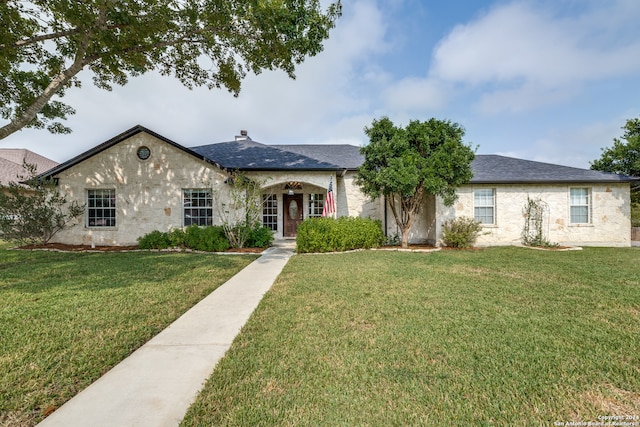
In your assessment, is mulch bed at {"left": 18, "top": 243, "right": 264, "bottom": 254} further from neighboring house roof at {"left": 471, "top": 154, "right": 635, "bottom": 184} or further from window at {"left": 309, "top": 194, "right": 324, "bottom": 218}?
neighboring house roof at {"left": 471, "top": 154, "right": 635, "bottom": 184}

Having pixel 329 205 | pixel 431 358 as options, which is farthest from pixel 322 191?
pixel 431 358

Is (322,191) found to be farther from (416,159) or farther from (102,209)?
(102,209)

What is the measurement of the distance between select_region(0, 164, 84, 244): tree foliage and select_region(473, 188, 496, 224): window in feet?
57.5

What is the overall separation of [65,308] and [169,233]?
7563 mm

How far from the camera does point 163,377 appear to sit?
2496mm

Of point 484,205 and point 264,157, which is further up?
point 264,157

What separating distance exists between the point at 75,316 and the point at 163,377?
8.23 feet

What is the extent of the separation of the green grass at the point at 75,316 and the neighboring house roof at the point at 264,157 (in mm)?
5526

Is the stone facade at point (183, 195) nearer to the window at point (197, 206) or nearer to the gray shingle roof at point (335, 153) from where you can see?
the window at point (197, 206)

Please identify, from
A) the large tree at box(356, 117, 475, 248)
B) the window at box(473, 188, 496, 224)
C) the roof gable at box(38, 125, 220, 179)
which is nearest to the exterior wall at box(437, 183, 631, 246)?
the window at box(473, 188, 496, 224)

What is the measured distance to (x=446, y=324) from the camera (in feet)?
11.5

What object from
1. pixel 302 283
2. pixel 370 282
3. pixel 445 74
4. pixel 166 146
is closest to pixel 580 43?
pixel 445 74

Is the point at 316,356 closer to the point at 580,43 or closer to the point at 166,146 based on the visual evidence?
the point at 166,146

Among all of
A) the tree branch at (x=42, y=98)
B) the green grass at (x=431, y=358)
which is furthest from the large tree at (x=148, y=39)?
the green grass at (x=431, y=358)
